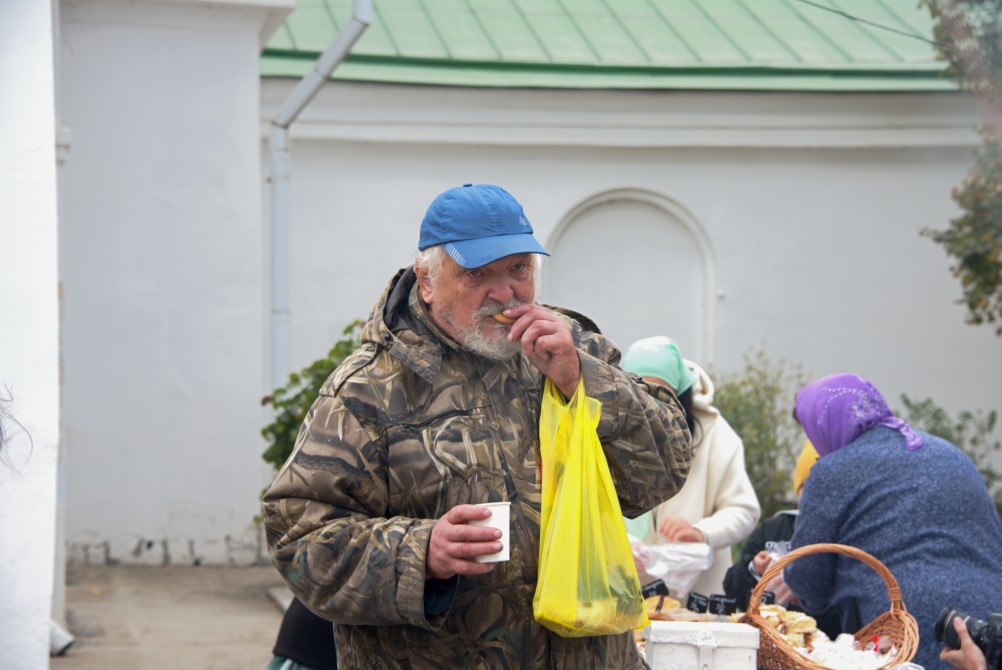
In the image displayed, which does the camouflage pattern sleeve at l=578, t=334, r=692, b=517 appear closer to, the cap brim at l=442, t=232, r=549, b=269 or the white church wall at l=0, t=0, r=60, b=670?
the cap brim at l=442, t=232, r=549, b=269

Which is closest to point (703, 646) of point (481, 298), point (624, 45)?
point (481, 298)

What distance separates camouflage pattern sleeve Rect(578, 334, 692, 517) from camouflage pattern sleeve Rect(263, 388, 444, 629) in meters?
0.46

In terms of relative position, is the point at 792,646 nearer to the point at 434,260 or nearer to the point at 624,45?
the point at 434,260

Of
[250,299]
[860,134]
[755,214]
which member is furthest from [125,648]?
[860,134]

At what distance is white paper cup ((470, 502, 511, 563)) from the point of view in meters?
2.59

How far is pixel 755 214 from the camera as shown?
39.8 ft

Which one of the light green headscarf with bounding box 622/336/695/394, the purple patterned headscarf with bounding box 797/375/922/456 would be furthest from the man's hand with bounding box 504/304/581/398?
the light green headscarf with bounding box 622/336/695/394

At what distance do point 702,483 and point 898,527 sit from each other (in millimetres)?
956

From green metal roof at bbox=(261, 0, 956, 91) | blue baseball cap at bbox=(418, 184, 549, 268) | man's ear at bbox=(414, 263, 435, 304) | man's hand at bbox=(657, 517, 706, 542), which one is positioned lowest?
man's hand at bbox=(657, 517, 706, 542)

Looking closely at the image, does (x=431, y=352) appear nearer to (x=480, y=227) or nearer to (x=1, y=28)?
(x=480, y=227)

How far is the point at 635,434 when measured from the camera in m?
2.86

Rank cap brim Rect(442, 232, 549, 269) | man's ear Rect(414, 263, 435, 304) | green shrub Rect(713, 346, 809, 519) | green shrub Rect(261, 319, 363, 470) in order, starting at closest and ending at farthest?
cap brim Rect(442, 232, 549, 269) < man's ear Rect(414, 263, 435, 304) < green shrub Rect(261, 319, 363, 470) < green shrub Rect(713, 346, 809, 519)

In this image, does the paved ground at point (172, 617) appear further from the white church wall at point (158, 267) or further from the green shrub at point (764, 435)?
the green shrub at point (764, 435)

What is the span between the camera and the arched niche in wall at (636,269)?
12.1 metres
